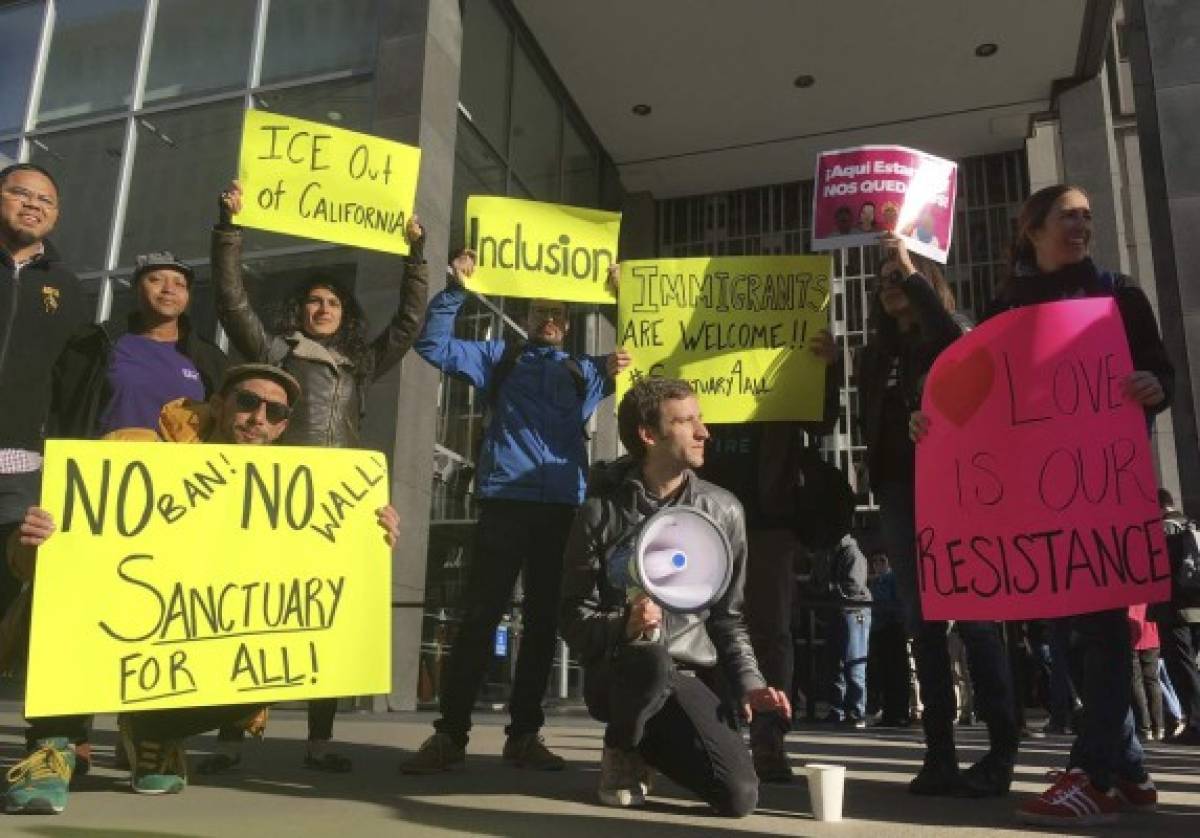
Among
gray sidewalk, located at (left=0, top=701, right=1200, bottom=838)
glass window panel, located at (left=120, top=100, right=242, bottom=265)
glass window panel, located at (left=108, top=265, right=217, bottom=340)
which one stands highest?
glass window panel, located at (left=120, top=100, right=242, bottom=265)

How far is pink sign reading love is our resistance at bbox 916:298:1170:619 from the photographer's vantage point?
264 cm

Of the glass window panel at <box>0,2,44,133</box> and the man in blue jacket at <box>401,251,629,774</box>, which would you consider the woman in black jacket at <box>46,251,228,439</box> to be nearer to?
the man in blue jacket at <box>401,251,629,774</box>

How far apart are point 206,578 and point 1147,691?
22.1 ft

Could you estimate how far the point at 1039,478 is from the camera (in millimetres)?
2773

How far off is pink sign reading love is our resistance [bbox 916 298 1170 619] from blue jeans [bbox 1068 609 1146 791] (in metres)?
0.12

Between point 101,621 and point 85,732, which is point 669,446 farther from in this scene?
point 85,732

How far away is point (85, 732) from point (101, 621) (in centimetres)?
61

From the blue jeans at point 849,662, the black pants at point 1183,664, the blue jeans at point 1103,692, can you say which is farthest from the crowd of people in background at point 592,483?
the blue jeans at point 849,662

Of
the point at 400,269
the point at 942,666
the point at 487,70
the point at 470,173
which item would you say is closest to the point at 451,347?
the point at 942,666

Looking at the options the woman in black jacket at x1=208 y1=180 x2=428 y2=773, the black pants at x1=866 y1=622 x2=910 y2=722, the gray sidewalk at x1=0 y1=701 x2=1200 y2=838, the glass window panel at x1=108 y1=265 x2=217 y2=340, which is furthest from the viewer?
the glass window panel at x1=108 y1=265 x2=217 y2=340

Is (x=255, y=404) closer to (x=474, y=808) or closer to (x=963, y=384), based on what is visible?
(x=474, y=808)

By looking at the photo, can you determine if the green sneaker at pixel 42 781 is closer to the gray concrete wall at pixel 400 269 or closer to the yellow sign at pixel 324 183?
the yellow sign at pixel 324 183

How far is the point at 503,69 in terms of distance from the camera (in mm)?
11023

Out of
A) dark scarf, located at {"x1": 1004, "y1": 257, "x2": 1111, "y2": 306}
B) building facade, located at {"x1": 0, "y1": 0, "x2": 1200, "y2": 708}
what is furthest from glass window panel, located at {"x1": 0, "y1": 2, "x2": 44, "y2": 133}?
dark scarf, located at {"x1": 1004, "y1": 257, "x2": 1111, "y2": 306}
